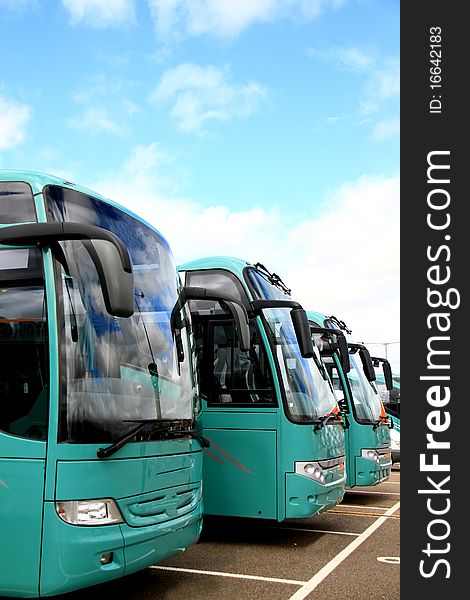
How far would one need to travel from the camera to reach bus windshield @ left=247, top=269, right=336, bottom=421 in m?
8.11

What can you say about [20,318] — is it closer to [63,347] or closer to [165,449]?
[63,347]

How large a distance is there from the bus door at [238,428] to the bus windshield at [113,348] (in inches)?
81.9

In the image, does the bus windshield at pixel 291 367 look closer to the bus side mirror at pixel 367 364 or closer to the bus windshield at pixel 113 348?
the bus windshield at pixel 113 348

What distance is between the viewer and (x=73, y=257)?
508 cm

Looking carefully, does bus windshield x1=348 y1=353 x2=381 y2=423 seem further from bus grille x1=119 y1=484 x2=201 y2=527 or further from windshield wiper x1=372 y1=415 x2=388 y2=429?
bus grille x1=119 y1=484 x2=201 y2=527

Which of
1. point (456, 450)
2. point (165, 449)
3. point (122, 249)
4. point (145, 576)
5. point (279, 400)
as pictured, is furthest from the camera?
point (279, 400)

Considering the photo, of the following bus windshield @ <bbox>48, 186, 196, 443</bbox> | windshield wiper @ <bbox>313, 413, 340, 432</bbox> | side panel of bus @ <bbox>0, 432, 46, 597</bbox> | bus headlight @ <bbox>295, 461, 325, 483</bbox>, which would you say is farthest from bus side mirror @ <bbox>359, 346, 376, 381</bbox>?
side panel of bus @ <bbox>0, 432, 46, 597</bbox>

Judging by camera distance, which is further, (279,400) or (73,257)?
(279,400)

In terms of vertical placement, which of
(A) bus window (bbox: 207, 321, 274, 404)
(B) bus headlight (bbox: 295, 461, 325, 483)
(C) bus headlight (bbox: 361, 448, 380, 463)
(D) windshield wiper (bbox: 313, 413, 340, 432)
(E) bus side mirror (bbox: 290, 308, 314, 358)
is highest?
(E) bus side mirror (bbox: 290, 308, 314, 358)

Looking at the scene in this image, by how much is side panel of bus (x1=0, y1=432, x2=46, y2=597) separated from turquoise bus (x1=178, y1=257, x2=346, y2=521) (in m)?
3.44

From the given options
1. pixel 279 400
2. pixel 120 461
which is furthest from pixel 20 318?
pixel 279 400

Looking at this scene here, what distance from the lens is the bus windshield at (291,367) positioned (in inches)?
319

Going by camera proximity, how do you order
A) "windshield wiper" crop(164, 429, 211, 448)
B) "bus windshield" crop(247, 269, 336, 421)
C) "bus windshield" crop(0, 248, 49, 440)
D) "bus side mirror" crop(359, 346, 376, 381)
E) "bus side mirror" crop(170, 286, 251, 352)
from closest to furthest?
1. "bus windshield" crop(0, 248, 49, 440)
2. "windshield wiper" crop(164, 429, 211, 448)
3. "bus side mirror" crop(170, 286, 251, 352)
4. "bus windshield" crop(247, 269, 336, 421)
5. "bus side mirror" crop(359, 346, 376, 381)

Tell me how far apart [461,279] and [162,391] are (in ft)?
7.86
